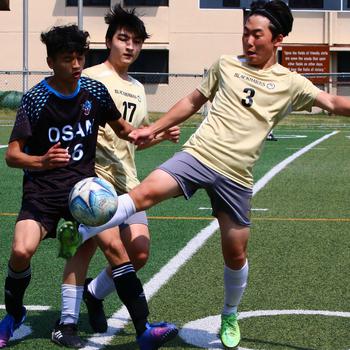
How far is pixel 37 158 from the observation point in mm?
5547

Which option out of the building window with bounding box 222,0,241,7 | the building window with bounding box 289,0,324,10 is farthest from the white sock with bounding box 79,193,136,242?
the building window with bounding box 222,0,241,7

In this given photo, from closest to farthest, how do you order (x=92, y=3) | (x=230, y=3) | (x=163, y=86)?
(x=163, y=86), (x=92, y=3), (x=230, y=3)

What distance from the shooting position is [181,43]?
133 ft

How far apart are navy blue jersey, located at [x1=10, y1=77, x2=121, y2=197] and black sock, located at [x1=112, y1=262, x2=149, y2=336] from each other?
0.58 meters

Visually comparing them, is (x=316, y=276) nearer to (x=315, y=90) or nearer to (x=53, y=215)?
(x=315, y=90)

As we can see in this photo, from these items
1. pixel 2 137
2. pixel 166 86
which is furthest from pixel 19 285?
pixel 166 86

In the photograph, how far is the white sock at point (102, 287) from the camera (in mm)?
6223

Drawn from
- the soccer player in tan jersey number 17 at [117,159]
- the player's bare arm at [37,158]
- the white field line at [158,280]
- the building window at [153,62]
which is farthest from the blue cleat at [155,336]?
the building window at [153,62]

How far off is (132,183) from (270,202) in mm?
6146

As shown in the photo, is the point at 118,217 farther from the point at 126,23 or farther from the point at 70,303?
the point at 126,23

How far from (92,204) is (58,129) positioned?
0.63 metres

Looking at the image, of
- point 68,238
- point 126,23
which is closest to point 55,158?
point 68,238

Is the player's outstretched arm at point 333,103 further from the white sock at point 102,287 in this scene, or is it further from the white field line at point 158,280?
the white field line at point 158,280

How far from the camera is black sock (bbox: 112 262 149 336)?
562 centimetres
